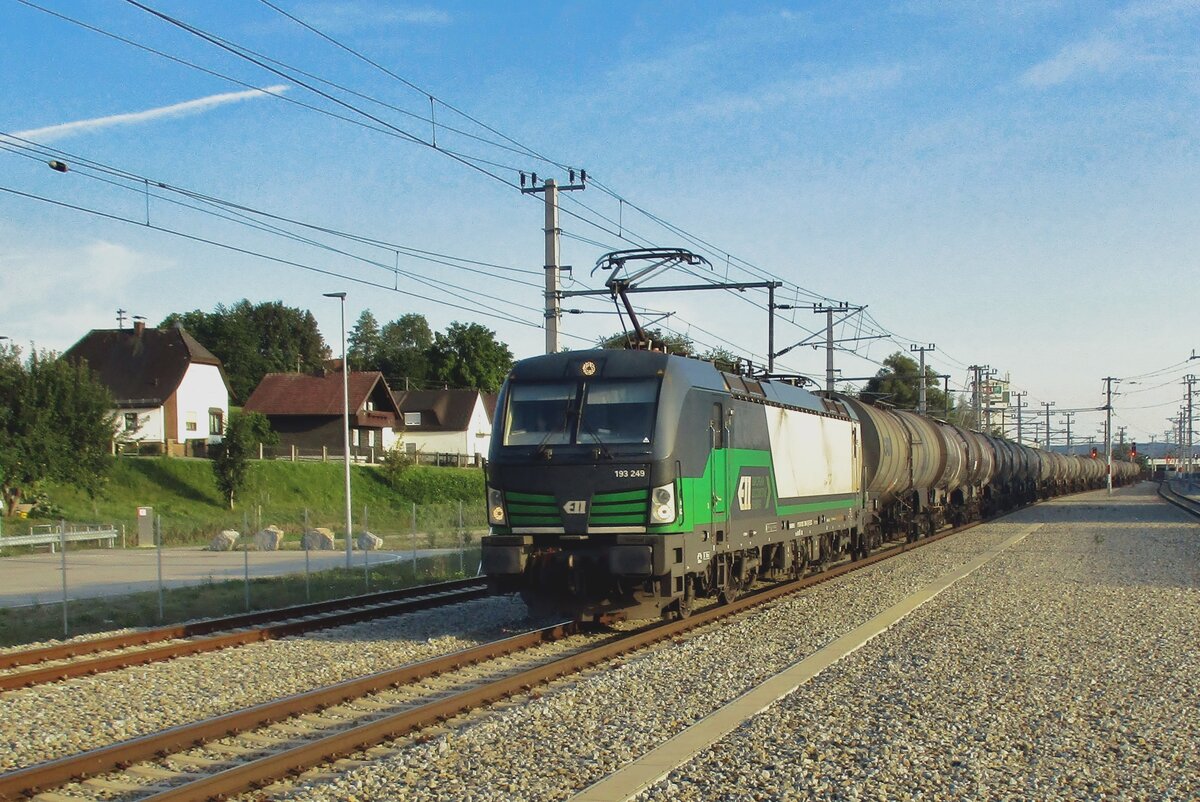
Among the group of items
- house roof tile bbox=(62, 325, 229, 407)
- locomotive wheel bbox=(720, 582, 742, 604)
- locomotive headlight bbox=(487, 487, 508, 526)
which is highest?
house roof tile bbox=(62, 325, 229, 407)

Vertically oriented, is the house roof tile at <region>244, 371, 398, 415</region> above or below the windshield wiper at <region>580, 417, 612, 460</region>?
above

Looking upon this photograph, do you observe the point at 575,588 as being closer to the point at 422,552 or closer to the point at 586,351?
the point at 586,351

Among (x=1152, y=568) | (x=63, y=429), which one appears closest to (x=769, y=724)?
(x=1152, y=568)

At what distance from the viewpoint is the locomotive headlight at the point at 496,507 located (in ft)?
45.6

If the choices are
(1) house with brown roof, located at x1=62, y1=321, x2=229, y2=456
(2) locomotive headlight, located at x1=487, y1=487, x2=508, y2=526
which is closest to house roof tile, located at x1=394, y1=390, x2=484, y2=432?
(1) house with brown roof, located at x1=62, y1=321, x2=229, y2=456

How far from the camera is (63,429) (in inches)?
1766

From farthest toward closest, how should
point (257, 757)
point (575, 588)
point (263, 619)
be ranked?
point (263, 619) < point (575, 588) < point (257, 757)

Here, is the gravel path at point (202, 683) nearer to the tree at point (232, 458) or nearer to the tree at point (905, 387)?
the tree at point (232, 458)

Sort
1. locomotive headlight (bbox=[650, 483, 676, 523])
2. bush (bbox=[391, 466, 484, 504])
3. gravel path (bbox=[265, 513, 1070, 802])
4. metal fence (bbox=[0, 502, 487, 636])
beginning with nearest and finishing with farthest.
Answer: gravel path (bbox=[265, 513, 1070, 802]) → locomotive headlight (bbox=[650, 483, 676, 523]) → metal fence (bbox=[0, 502, 487, 636]) → bush (bbox=[391, 466, 484, 504])

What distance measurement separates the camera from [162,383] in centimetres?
6462

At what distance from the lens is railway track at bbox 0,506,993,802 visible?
7602 mm

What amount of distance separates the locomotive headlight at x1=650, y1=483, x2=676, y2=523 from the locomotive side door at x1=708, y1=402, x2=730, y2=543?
4.43 feet

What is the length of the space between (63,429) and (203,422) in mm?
22458

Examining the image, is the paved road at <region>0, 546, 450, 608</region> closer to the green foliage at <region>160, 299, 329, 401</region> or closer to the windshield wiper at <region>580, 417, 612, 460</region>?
the windshield wiper at <region>580, 417, 612, 460</region>
